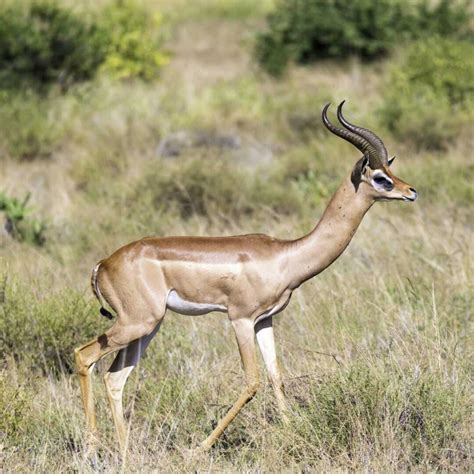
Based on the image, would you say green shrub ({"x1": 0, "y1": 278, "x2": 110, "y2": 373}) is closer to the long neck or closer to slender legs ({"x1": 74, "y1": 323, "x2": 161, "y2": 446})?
slender legs ({"x1": 74, "y1": 323, "x2": 161, "y2": 446})

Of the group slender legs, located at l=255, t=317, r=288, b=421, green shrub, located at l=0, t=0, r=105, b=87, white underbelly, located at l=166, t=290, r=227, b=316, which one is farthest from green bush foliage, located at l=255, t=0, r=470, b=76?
white underbelly, located at l=166, t=290, r=227, b=316

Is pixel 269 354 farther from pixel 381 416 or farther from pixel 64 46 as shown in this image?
pixel 64 46

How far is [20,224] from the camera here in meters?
10.0

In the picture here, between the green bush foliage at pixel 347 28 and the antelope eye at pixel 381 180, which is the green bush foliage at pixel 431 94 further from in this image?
the antelope eye at pixel 381 180

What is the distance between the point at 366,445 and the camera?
5203mm

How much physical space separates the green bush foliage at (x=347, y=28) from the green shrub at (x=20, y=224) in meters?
10.2

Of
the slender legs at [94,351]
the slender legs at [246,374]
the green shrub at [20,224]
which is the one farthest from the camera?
the green shrub at [20,224]

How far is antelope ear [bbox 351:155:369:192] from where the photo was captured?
568 cm

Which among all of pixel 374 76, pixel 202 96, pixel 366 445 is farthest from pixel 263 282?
pixel 374 76

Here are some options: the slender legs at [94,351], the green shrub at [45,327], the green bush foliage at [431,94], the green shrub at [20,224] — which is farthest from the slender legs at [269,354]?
the green bush foliage at [431,94]

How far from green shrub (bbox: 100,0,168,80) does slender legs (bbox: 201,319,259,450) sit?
44.7 feet

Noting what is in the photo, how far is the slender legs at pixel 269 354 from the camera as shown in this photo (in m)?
5.68

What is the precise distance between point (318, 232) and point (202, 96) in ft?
37.5

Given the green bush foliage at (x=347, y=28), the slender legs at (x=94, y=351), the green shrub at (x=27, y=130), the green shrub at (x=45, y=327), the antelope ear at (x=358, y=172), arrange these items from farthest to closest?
the green bush foliage at (x=347, y=28)
the green shrub at (x=27, y=130)
the green shrub at (x=45, y=327)
the antelope ear at (x=358, y=172)
the slender legs at (x=94, y=351)
